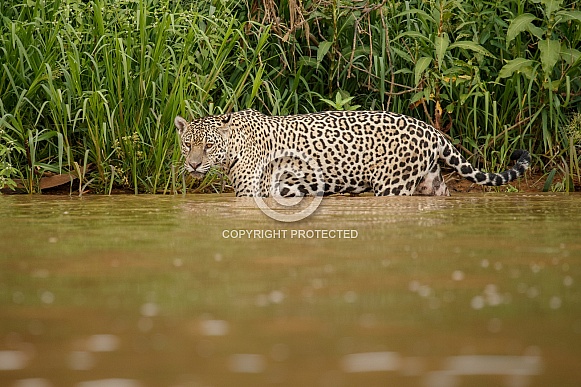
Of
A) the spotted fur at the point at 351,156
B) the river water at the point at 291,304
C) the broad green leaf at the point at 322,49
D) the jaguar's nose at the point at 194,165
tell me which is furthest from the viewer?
the broad green leaf at the point at 322,49

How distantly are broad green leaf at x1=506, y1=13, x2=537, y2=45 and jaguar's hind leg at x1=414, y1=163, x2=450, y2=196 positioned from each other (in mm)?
1306

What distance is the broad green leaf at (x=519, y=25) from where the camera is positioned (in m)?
7.75

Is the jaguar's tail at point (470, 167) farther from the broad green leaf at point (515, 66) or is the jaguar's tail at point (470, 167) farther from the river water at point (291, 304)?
the river water at point (291, 304)

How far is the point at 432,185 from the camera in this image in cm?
737

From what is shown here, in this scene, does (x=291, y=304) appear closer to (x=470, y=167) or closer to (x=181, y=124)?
(x=181, y=124)

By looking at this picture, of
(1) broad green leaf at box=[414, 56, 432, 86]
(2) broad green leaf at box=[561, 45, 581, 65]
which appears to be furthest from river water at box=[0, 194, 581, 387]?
(2) broad green leaf at box=[561, 45, 581, 65]

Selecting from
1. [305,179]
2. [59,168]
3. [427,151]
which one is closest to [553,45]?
[427,151]

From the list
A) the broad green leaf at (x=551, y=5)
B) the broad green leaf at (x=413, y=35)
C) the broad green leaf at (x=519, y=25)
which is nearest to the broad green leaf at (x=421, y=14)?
the broad green leaf at (x=413, y=35)

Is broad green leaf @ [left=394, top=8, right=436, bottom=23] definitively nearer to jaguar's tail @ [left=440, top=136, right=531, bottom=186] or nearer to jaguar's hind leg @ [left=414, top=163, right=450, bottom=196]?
jaguar's tail @ [left=440, top=136, right=531, bottom=186]

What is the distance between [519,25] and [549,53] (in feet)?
1.10

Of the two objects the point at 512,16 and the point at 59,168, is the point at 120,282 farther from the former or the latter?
the point at 512,16

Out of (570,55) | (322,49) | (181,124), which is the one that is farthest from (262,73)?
(570,55)

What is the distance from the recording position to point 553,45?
25.6 feet

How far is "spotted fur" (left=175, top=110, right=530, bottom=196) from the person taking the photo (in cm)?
725
